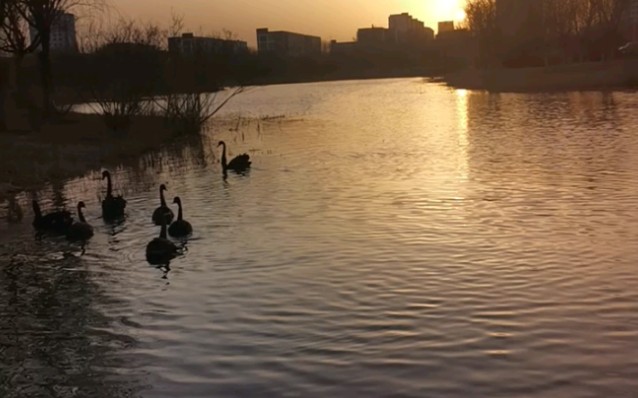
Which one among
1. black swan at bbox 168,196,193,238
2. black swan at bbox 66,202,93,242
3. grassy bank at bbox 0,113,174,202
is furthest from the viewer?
grassy bank at bbox 0,113,174,202

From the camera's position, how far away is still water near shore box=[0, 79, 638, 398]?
6793 millimetres

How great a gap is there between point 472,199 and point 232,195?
5.71 metres

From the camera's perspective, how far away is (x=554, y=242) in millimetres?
11047

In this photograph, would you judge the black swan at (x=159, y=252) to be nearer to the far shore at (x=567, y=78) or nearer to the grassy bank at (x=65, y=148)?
the grassy bank at (x=65, y=148)

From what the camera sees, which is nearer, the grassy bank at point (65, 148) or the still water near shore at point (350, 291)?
the still water near shore at point (350, 291)

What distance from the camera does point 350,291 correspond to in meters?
9.22

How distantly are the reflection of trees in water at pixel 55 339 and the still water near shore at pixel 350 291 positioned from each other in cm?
3

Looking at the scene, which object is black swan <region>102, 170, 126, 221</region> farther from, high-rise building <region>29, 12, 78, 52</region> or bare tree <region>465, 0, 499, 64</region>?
bare tree <region>465, 0, 499, 64</region>

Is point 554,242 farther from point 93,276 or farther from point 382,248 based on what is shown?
point 93,276

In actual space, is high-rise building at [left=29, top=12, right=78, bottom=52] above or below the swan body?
above

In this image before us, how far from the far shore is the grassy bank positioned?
34.1m

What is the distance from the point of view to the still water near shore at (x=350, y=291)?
6.79 meters

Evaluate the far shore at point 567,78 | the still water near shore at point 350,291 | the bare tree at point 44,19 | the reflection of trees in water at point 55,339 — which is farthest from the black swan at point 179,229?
the far shore at point 567,78

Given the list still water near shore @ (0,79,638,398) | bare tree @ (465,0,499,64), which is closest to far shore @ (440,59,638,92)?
bare tree @ (465,0,499,64)
